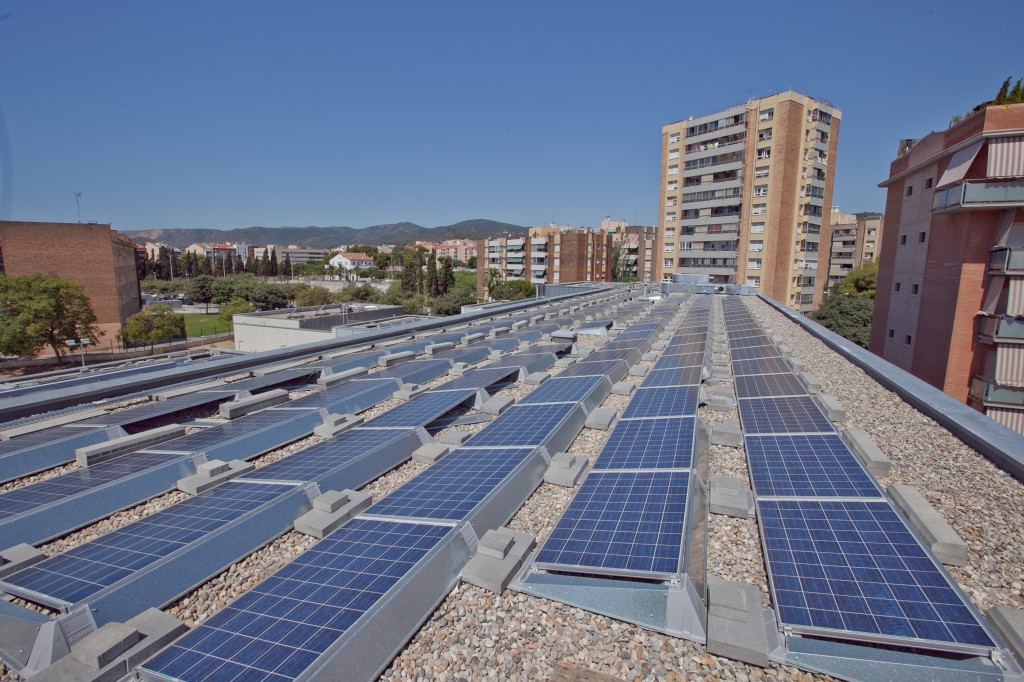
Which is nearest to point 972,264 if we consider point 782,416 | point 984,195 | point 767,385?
point 984,195

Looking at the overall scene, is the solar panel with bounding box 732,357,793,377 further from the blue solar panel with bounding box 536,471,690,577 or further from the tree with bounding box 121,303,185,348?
the tree with bounding box 121,303,185,348

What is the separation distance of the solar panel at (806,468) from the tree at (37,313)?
5890 cm

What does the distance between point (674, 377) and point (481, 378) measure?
532cm

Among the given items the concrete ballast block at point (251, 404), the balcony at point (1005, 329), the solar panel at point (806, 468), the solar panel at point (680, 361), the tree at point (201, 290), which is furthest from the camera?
the tree at point (201, 290)

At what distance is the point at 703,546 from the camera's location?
5.88 meters

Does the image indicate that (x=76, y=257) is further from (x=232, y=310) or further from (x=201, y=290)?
(x=201, y=290)

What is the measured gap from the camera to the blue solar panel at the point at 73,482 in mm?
→ 6762

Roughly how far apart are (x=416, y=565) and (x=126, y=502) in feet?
16.6

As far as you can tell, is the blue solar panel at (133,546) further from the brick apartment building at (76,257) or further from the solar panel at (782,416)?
the brick apartment building at (76,257)

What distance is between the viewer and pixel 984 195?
2478cm

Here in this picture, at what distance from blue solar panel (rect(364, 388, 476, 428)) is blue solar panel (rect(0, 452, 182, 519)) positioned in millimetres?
3717

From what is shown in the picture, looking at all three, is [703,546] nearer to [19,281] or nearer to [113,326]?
[19,281]

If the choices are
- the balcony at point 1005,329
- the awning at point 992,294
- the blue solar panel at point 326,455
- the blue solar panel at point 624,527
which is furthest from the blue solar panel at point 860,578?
the awning at point 992,294

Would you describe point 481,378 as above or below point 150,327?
above
